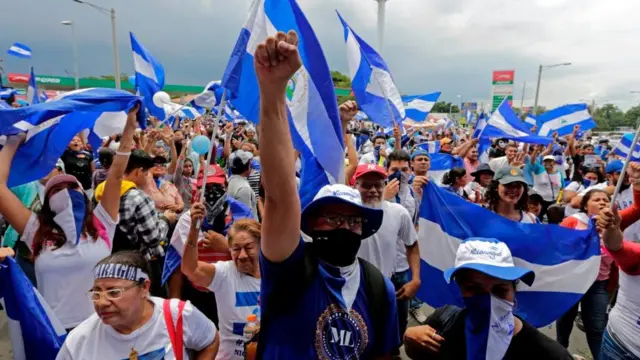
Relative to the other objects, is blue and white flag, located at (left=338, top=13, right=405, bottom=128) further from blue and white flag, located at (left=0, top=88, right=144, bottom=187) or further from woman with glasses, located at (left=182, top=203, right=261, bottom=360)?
woman with glasses, located at (left=182, top=203, right=261, bottom=360)

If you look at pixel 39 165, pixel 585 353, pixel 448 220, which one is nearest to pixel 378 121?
pixel 448 220

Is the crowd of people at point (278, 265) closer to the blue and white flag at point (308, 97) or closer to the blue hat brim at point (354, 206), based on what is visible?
the blue hat brim at point (354, 206)

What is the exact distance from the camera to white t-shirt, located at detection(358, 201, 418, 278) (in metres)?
3.33

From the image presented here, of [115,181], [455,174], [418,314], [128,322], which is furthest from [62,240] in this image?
[455,174]

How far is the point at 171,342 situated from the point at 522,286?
245cm

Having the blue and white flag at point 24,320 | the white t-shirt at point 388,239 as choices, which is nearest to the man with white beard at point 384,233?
the white t-shirt at point 388,239

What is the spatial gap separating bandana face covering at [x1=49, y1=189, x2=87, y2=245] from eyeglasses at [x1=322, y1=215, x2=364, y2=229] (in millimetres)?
1751

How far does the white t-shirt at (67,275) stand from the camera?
8.28 ft

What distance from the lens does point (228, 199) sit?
3.71 meters

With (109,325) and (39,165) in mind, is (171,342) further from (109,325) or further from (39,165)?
(39,165)

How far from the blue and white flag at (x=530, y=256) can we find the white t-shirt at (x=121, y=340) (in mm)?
2116

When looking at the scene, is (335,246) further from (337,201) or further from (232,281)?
(232,281)

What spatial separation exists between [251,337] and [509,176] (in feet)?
8.32

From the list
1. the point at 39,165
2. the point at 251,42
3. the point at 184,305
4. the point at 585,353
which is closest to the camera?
the point at 184,305
